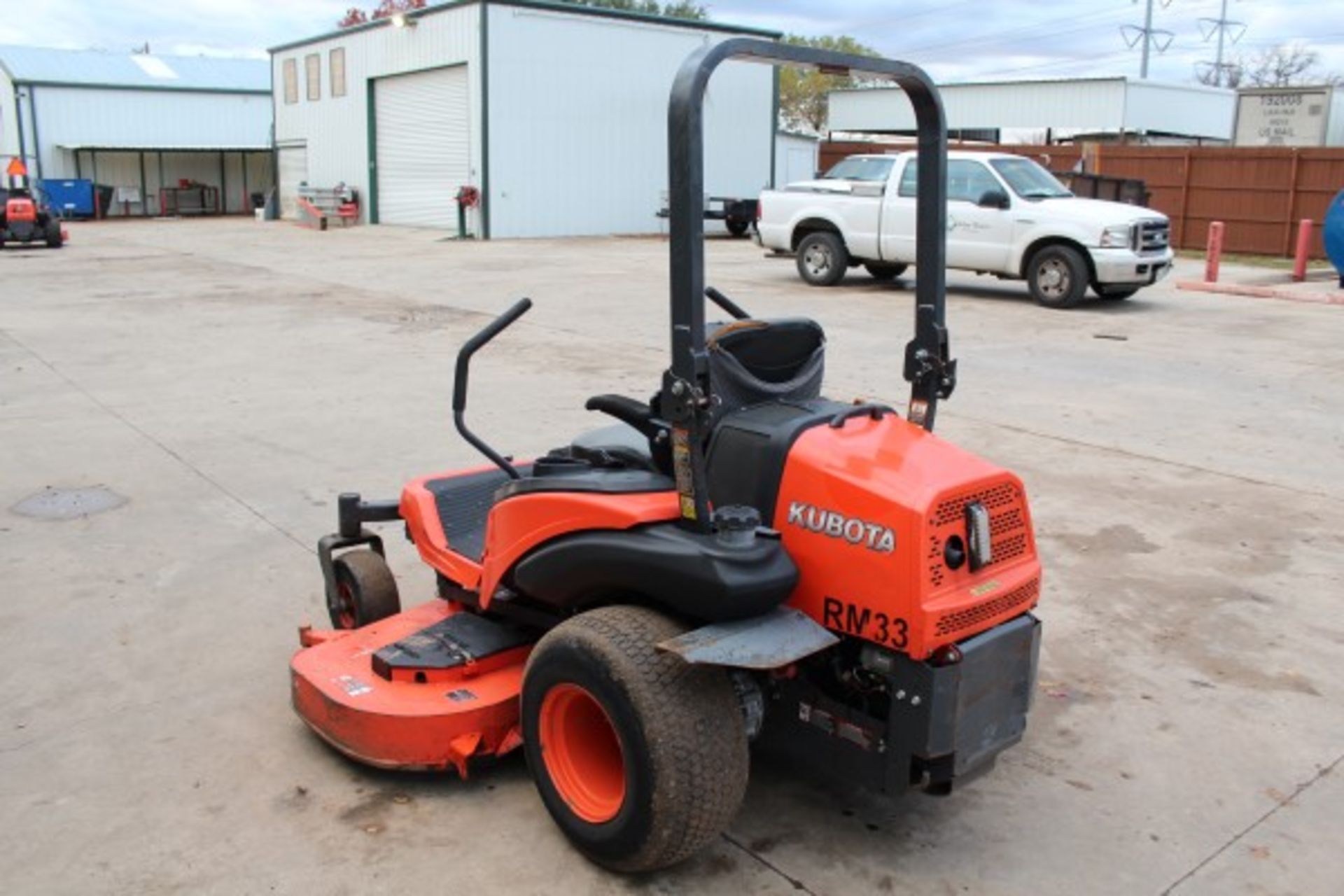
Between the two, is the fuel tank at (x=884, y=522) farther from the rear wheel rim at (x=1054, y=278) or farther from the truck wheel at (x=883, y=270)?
the truck wheel at (x=883, y=270)

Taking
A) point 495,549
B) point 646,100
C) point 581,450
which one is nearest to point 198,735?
point 495,549

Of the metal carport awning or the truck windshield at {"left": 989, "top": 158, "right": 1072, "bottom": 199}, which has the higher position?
the metal carport awning

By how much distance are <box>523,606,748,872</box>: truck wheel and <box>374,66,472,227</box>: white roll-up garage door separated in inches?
1053

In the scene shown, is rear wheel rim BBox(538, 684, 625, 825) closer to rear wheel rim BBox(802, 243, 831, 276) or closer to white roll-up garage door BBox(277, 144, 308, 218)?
rear wheel rim BBox(802, 243, 831, 276)

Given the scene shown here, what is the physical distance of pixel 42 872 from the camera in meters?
3.14

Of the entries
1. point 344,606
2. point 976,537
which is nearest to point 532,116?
point 344,606

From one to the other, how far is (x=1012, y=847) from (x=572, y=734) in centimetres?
126

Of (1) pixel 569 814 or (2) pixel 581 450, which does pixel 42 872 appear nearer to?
(1) pixel 569 814

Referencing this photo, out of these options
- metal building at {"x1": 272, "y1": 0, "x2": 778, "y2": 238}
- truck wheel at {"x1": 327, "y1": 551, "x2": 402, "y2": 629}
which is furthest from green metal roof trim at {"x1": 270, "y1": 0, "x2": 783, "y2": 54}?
truck wheel at {"x1": 327, "y1": 551, "x2": 402, "y2": 629}

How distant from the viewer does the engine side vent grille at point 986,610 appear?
114 inches

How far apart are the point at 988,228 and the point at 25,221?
63.1 feet

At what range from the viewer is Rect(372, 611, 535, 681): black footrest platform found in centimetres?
367

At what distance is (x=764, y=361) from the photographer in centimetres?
339

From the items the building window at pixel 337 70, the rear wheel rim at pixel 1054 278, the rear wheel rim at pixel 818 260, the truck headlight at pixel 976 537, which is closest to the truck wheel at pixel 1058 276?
the rear wheel rim at pixel 1054 278
